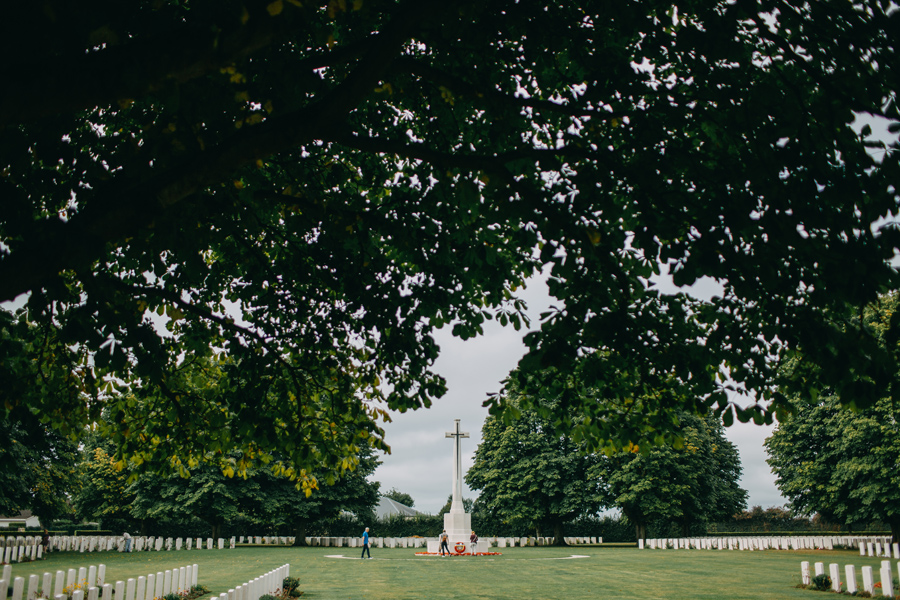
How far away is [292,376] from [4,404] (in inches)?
134

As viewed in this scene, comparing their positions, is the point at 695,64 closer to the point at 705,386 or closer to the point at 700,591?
the point at 705,386

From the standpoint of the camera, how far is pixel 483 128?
888 cm

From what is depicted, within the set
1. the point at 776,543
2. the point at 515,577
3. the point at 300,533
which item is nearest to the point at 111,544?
the point at 300,533

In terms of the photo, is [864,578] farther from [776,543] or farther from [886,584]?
[776,543]

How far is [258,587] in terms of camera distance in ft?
39.8

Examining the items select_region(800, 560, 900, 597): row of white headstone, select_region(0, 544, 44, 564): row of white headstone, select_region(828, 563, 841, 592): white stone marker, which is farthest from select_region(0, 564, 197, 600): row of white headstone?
select_region(828, 563, 841, 592): white stone marker

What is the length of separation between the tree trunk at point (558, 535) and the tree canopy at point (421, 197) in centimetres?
4522

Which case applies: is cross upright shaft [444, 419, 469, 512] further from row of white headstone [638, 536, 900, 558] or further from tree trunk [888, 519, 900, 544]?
tree trunk [888, 519, 900, 544]

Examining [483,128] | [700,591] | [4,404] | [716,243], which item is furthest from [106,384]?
[700,591]

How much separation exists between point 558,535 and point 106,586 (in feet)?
147

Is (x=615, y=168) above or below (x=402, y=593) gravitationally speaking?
above

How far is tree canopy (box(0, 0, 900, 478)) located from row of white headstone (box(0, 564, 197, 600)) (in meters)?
2.87

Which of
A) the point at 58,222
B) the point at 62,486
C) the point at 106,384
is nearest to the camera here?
the point at 58,222

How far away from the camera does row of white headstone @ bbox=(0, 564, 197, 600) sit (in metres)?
10.3
